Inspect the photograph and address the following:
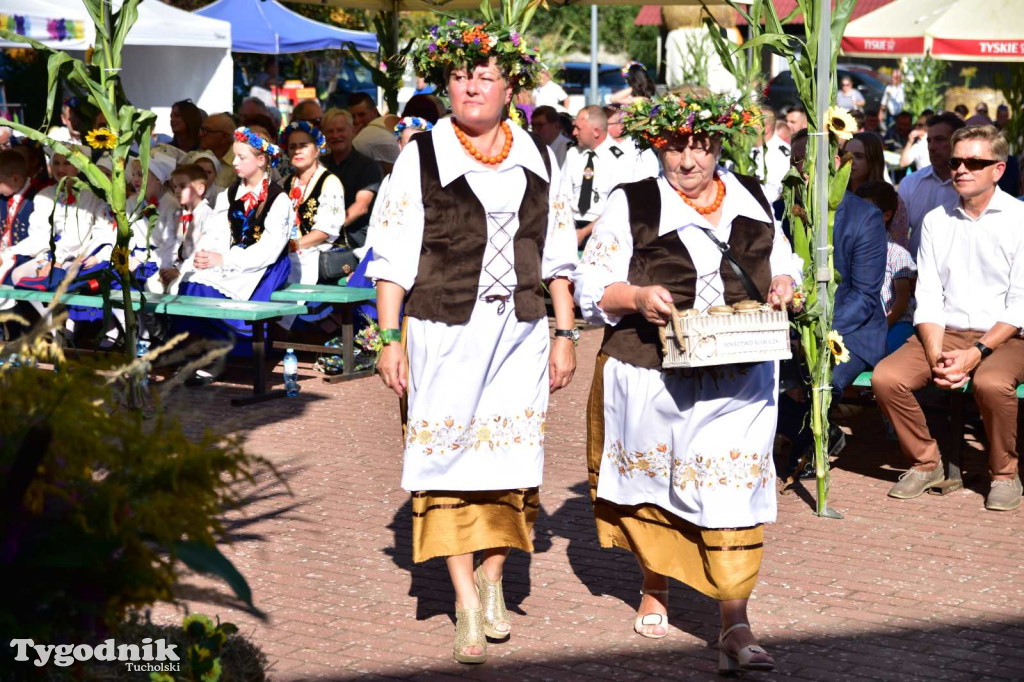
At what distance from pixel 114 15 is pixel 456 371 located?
386 cm

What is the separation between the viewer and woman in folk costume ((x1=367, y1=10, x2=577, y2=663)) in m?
4.81

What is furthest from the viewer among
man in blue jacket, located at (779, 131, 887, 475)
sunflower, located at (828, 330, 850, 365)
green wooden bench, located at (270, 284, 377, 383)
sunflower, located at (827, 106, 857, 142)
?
green wooden bench, located at (270, 284, 377, 383)

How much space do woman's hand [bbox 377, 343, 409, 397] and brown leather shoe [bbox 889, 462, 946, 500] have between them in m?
3.29

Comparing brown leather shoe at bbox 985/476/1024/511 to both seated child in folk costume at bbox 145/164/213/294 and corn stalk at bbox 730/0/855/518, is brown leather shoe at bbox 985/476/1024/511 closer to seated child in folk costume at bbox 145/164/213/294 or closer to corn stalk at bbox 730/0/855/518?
corn stalk at bbox 730/0/855/518

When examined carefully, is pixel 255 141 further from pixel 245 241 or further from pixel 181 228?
pixel 181 228

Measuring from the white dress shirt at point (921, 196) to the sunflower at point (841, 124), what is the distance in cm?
290

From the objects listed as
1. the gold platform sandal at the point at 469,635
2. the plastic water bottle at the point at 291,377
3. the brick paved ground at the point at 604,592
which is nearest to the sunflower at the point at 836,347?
the brick paved ground at the point at 604,592

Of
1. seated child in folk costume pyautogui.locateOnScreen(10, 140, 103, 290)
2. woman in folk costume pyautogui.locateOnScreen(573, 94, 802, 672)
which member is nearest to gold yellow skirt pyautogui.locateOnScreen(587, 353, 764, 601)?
woman in folk costume pyautogui.locateOnScreen(573, 94, 802, 672)

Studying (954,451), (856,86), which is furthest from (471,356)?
(856,86)

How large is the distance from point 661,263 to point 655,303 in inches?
11.6

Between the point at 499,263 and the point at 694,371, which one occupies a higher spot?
the point at 499,263

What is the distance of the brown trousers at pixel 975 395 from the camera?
22.6 feet

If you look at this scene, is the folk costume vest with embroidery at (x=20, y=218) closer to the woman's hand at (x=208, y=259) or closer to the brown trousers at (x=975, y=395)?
the woman's hand at (x=208, y=259)

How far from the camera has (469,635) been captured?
15.8ft
